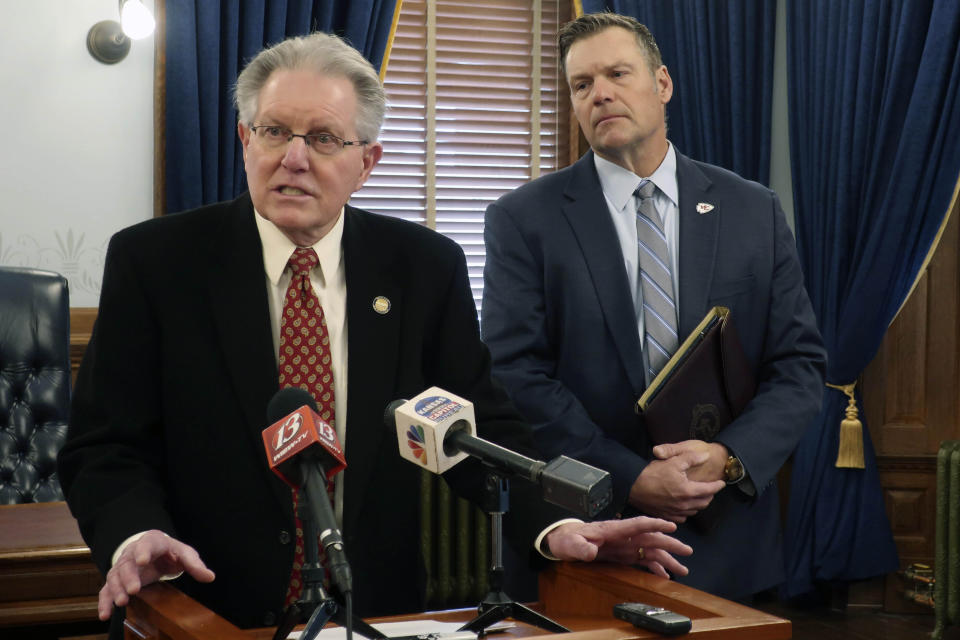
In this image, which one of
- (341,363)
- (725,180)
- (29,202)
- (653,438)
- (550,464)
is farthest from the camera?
(29,202)

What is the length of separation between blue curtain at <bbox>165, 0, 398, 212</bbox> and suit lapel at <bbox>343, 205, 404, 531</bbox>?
1865mm

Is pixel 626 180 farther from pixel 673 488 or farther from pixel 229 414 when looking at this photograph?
pixel 229 414

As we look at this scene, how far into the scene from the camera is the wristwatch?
6.74 ft

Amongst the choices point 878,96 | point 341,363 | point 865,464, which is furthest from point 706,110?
point 341,363

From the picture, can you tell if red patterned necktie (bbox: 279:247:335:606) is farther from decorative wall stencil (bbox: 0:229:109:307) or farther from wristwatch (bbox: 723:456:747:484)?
decorative wall stencil (bbox: 0:229:109:307)

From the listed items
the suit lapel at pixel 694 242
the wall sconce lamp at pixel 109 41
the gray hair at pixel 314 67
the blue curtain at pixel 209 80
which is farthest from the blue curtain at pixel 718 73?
the gray hair at pixel 314 67

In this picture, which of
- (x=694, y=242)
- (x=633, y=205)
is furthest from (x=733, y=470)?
(x=633, y=205)

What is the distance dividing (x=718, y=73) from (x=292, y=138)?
280 centimetres

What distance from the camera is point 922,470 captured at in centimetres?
403

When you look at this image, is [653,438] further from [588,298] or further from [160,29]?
[160,29]

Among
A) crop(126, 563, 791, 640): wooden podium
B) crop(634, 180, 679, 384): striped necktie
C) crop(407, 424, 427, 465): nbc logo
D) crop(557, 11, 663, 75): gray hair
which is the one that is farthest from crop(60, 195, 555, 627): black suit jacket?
crop(557, 11, 663, 75): gray hair

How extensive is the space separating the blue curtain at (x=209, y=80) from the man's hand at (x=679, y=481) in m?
1.97

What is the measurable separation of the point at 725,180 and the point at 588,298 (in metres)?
0.43

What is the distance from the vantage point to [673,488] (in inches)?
77.7
